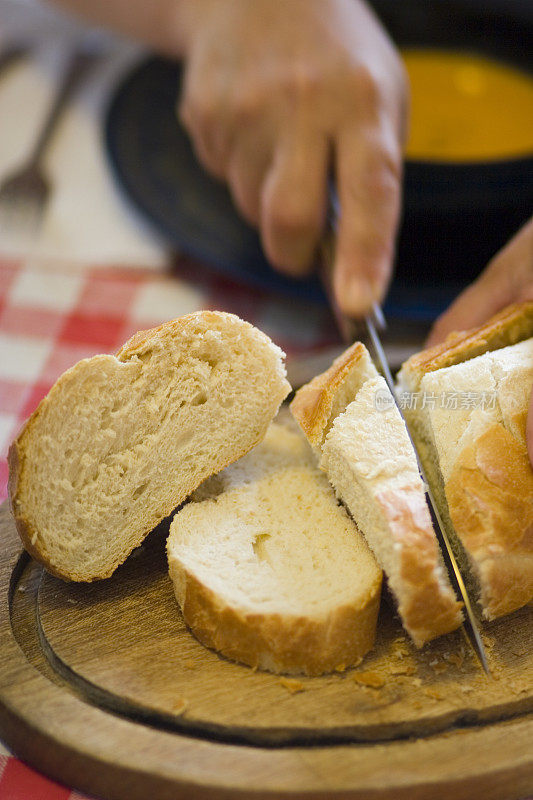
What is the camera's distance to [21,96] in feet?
14.6

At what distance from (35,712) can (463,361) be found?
146 cm

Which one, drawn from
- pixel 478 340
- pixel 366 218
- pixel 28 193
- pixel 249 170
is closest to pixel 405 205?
pixel 366 218

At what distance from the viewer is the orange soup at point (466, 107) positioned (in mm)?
3398

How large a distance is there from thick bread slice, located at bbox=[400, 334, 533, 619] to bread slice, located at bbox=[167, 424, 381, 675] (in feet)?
0.85

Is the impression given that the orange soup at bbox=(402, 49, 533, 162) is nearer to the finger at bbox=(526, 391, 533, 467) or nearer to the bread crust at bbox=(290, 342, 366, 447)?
the bread crust at bbox=(290, 342, 366, 447)

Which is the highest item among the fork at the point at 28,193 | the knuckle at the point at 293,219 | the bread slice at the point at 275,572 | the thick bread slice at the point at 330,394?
the fork at the point at 28,193

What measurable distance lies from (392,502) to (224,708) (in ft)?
1.98

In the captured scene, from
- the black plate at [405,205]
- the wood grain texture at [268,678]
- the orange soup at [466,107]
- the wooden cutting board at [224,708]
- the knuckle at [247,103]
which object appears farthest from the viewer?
the orange soup at [466,107]

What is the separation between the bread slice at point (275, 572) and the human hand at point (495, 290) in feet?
2.52

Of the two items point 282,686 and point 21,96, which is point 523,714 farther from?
point 21,96

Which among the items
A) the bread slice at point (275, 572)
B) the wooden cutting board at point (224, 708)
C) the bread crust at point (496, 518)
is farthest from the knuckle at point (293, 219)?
the wooden cutting board at point (224, 708)

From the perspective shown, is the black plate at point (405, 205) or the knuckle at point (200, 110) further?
the knuckle at point (200, 110)

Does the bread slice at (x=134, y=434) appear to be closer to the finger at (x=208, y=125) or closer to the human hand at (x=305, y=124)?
the human hand at (x=305, y=124)

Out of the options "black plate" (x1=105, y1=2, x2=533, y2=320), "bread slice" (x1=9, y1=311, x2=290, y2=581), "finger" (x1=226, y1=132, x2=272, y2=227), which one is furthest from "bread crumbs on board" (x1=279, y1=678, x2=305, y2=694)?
"finger" (x1=226, y1=132, x2=272, y2=227)
